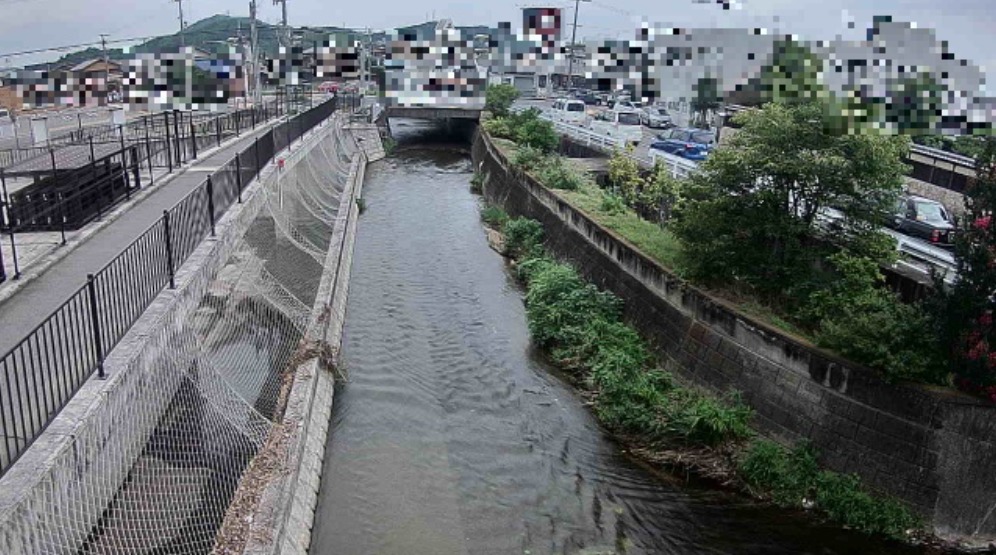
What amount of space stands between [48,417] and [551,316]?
37.8 feet

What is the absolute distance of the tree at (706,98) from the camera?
47.9m

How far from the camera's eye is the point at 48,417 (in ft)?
23.0

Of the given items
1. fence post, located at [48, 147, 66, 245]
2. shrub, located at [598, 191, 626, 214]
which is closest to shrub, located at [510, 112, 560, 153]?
shrub, located at [598, 191, 626, 214]

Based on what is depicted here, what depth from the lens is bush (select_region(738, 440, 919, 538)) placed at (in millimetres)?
10539

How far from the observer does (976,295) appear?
10.1m

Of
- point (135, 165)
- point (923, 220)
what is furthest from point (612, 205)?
point (135, 165)

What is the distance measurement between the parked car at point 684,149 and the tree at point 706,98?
1457 cm

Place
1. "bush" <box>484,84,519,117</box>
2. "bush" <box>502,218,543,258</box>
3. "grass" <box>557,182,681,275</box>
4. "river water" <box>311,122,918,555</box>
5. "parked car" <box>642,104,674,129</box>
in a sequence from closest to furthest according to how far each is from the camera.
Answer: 1. "river water" <box>311,122,918,555</box>
2. "grass" <box>557,182,681,275</box>
3. "bush" <box>502,218,543,258</box>
4. "bush" <box>484,84,519,117</box>
5. "parked car" <box>642,104,674,129</box>

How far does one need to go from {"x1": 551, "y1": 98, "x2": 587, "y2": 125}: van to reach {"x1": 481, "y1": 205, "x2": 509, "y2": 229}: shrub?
15153 mm

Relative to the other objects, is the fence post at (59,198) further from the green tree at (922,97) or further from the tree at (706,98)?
the tree at (706,98)

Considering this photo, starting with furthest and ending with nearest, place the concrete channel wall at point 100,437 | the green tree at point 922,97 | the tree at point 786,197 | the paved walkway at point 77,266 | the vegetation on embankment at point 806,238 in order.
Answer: the green tree at point 922,97 < the tree at point 786,197 < the vegetation on embankment at point 806,238 < the paved walkway at point 77,266 < the concrete channel wall at point 100,437

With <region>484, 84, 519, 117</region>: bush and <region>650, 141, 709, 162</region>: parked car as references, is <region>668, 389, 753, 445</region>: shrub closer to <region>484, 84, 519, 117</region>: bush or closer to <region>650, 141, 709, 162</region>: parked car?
<region>650, 141, 709, 162</region>: parked car

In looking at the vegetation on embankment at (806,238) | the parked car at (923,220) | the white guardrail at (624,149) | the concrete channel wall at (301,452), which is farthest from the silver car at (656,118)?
the concrete channel wall at (301,452)

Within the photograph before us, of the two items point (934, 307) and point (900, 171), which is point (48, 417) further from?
point (900, 171)
